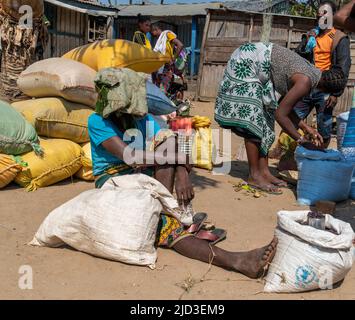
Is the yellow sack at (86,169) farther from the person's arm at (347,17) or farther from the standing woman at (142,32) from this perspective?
the standing woman at (142,32)

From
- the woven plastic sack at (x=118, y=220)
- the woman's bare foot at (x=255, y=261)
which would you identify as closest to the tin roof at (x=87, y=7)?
the woven plastic sack at (x=118, y=220)

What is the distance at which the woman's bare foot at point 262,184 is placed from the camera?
4.12 meters

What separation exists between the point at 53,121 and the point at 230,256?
2.21 m

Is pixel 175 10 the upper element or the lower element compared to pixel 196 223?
upper

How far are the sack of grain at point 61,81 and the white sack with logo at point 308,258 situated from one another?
239cm

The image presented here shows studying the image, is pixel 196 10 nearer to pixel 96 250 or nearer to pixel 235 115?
pixel 235 115

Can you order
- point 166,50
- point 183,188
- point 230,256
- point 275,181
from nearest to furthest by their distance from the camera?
point 230,256 → point 183,188 → point 275,181 → point 166,50

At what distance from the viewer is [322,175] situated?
12.2 ft

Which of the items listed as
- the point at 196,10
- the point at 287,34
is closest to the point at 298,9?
the point at 196,10

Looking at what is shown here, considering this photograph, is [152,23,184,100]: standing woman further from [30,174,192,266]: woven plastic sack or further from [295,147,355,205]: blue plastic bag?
[30,174,192,266]: woven plastic sack

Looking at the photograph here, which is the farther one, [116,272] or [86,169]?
[86,169]

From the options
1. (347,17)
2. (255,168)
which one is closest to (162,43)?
(255,168)

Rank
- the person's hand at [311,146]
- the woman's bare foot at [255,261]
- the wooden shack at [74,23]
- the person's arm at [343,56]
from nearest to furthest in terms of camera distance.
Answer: the woman's bare foot at [255,261] → the person's hand at [311,146] → the person's arm at [343,56] → the wooden shack at [74,23]

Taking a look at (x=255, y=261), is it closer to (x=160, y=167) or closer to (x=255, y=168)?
(x=160, y=167)
